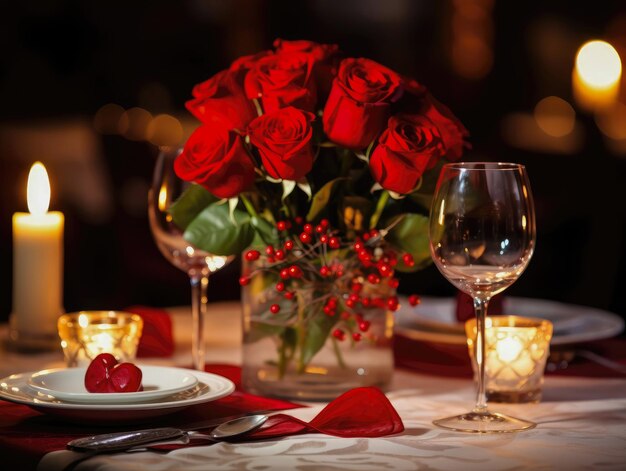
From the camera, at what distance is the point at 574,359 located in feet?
4.81

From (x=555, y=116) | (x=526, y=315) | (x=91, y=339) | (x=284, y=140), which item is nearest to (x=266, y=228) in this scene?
(x=284, y=140)

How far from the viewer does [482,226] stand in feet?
3.43

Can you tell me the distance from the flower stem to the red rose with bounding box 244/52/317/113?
0.13 m

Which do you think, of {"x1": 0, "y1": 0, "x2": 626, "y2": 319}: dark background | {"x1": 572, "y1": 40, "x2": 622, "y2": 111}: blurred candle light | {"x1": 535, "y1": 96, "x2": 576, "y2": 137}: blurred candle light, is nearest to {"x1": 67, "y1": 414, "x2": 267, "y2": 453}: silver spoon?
{"x1": 0, "y1": 0, "x2": 626, "y2": 319}: dark background

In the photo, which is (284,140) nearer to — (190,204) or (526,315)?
(190,204)

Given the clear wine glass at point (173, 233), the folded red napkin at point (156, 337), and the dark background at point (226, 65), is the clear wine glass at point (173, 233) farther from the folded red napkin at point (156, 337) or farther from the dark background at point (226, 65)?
the dark background at point (226, 65)

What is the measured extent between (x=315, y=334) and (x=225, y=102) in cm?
28

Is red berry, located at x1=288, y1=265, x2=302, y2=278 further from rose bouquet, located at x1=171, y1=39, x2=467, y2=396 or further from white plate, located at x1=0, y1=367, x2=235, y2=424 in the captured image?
white plate, located at x1=0, y1=367, x2=235, y2=424

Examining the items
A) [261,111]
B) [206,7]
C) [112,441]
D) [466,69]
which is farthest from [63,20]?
[112,441]

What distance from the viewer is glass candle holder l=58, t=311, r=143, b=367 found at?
1.28m

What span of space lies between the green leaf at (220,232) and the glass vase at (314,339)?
0.10 feet

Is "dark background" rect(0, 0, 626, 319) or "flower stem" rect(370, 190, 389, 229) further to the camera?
"dark background" rect(0, 0, 626, 319)

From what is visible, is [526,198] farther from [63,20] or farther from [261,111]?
[63,20]

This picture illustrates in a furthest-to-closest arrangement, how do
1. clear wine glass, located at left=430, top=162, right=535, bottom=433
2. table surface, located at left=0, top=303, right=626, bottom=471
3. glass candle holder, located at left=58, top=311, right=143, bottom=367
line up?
glass candle holder, located at left=58, top=311, right=143, bottom=367, clear wine glass, located at left=430, top=162, right=535, bottom=433, table surface, located at left=0, top=303, right=626, bottom=471
